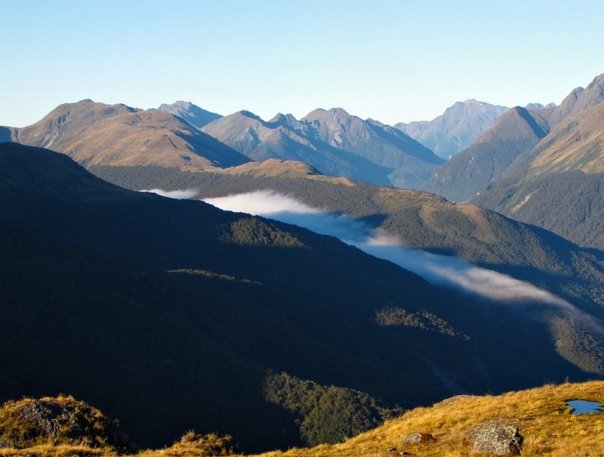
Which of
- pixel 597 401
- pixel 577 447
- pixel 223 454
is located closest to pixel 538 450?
pixel 577 447

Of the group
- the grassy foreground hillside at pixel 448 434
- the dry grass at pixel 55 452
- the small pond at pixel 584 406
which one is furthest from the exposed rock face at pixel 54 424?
the small pond at pixel 584 406

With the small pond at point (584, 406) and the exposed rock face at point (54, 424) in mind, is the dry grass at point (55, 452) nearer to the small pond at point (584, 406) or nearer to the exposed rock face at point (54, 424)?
the exposed rock face at point (54, 424)

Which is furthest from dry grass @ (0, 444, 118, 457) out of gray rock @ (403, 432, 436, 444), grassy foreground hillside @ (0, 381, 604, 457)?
gray rock @ (403, 432, 436, 444)

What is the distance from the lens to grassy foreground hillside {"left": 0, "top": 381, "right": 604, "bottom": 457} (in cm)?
5975

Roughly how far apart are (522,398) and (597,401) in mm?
7590

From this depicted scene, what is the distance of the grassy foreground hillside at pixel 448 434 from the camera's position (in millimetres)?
59750

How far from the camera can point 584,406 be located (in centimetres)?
7162

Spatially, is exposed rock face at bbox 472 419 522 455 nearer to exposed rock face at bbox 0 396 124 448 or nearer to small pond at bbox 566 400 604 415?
small pond at bbox 566 400 604 415

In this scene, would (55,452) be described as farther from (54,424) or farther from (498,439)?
(498,439)

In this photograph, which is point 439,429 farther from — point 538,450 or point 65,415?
point 65,415

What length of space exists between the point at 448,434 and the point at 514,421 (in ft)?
18.9

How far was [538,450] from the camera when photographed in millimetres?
57688

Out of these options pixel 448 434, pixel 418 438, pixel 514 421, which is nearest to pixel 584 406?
pixel 514 421

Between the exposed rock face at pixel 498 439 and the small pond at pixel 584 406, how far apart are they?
1011 cm
